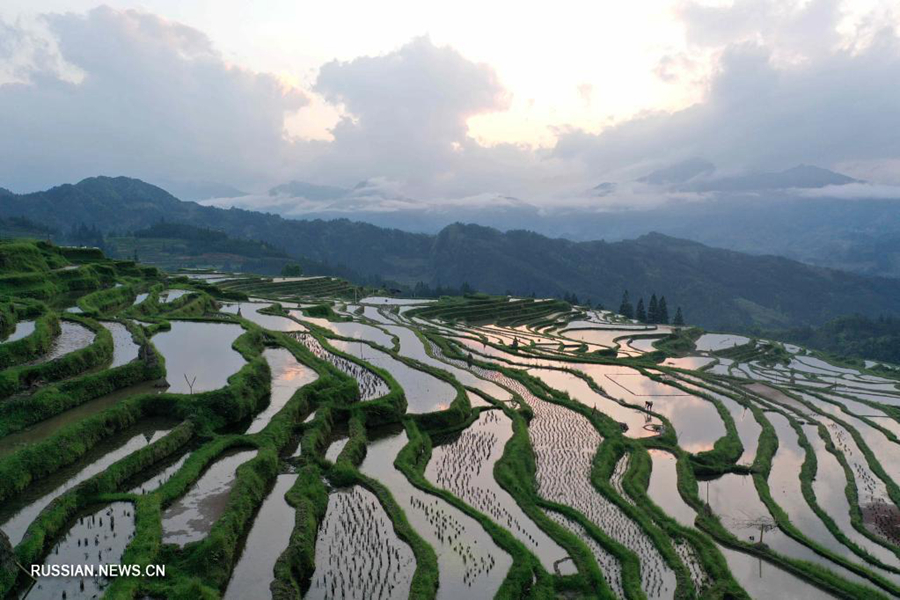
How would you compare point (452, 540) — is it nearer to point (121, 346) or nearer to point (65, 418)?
point (65, 418)

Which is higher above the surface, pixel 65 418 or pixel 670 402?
pixel 65 418

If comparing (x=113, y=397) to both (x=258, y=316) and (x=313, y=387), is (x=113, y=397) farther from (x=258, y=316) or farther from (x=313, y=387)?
(x=258, y=316)

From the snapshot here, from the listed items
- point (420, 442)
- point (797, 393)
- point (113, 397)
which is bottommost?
point (797, 393)

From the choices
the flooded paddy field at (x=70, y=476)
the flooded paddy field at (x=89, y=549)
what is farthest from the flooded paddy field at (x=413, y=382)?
the flooded paddy field at (x=89, y=549)

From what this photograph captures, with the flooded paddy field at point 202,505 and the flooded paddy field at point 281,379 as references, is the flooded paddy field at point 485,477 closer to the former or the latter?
the flooded paddy field at point 202,505

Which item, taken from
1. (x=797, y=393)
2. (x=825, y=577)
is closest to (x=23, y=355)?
(x=825, y=577)

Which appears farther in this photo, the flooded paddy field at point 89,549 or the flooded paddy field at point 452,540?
the flooded paddy field at point 452,540

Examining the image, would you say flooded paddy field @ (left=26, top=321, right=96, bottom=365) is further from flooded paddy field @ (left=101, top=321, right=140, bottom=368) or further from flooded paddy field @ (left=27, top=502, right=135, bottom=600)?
flooded paddy field @ (left=27, top=502, right=135, bottom=600)

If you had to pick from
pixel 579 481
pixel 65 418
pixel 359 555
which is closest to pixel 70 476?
pixel 65 418
